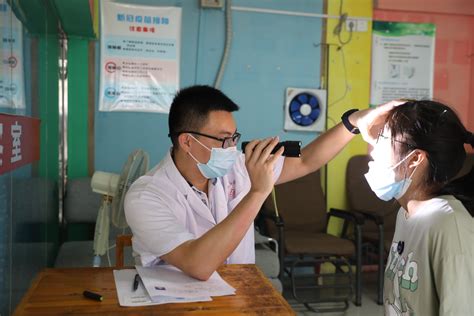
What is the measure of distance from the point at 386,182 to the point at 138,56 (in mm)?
2689

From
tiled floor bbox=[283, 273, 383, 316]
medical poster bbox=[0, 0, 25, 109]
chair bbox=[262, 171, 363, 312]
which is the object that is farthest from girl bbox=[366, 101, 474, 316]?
tiled floor bbox=[283, 273, 383, 316]

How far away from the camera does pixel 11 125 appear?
145cm

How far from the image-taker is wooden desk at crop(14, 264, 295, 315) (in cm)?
112

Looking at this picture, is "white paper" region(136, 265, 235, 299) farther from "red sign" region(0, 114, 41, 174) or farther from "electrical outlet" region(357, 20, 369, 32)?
"electrical outlet" region(357, 20, 369, 32)

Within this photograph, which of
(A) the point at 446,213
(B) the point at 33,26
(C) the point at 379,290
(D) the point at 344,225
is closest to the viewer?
(A) the point at 446,213

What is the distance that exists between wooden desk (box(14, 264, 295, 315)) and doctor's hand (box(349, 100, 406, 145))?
578 mm

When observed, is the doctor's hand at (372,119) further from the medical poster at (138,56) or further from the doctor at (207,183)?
the medical poster at (138,56)

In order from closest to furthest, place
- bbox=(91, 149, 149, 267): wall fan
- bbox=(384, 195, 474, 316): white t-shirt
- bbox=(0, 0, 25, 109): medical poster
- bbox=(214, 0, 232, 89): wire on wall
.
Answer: bbox=(384, 195, 474, 316): white t-shirt
bbox=(0, 0, 25, 109): medical poster
bbox=(91, 149, 149, 267): wall fan
bbox=(214, 0, 232, 89): wire on wall

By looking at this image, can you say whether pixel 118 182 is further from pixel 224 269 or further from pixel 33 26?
pixel 33 26

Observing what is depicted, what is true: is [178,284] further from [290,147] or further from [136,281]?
[290,147]

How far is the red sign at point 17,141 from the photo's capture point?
4.39ft

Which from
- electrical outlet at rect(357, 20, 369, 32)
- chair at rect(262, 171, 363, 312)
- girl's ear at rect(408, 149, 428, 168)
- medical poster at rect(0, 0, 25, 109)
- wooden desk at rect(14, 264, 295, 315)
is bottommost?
chair at rect(262, 171, 363, 312)

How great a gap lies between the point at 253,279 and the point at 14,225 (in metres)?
0.95

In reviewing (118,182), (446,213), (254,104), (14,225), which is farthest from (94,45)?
(446,213)
